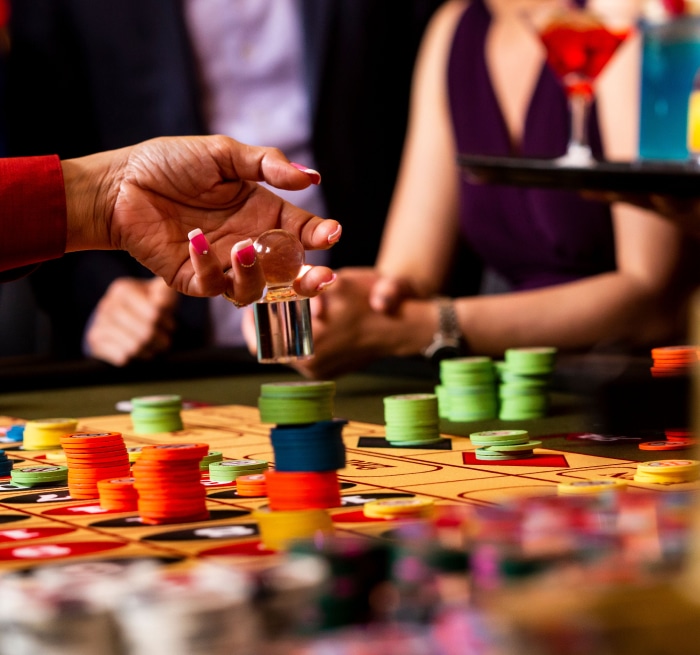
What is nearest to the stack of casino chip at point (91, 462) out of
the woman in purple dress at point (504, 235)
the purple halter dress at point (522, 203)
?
the woman in purple dress at point (504, 235)

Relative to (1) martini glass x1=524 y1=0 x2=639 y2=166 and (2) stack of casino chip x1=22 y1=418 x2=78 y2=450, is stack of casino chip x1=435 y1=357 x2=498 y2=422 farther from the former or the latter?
(1) martini glass x1=524 y1=0 x2=639 y2=166

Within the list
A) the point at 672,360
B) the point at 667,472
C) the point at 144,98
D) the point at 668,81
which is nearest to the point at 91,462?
the point at 667,472

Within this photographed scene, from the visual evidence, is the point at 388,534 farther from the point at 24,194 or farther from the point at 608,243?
the point at 608,243

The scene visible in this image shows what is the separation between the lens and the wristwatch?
3.24 m

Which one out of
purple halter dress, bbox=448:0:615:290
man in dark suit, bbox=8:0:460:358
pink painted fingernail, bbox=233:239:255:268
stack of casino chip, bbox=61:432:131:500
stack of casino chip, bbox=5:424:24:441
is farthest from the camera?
man in dark suit, bbox=8:0:460:358

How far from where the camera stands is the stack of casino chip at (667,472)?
154 cm

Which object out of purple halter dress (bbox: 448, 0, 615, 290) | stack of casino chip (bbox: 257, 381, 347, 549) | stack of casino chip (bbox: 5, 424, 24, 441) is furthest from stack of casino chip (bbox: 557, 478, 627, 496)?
purple halter dress (bbox: 448, 0, 615, 290)

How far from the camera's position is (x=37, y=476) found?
175 cm

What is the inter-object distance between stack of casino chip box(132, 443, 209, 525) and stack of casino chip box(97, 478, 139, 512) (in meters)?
0.05

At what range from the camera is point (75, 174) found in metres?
2.12

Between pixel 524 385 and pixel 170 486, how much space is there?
1.07 meters

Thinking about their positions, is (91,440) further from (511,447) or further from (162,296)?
(162,296)

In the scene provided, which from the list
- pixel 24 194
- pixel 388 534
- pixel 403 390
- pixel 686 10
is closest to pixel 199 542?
pixel 388 534

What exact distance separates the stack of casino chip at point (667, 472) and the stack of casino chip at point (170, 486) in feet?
1.88
